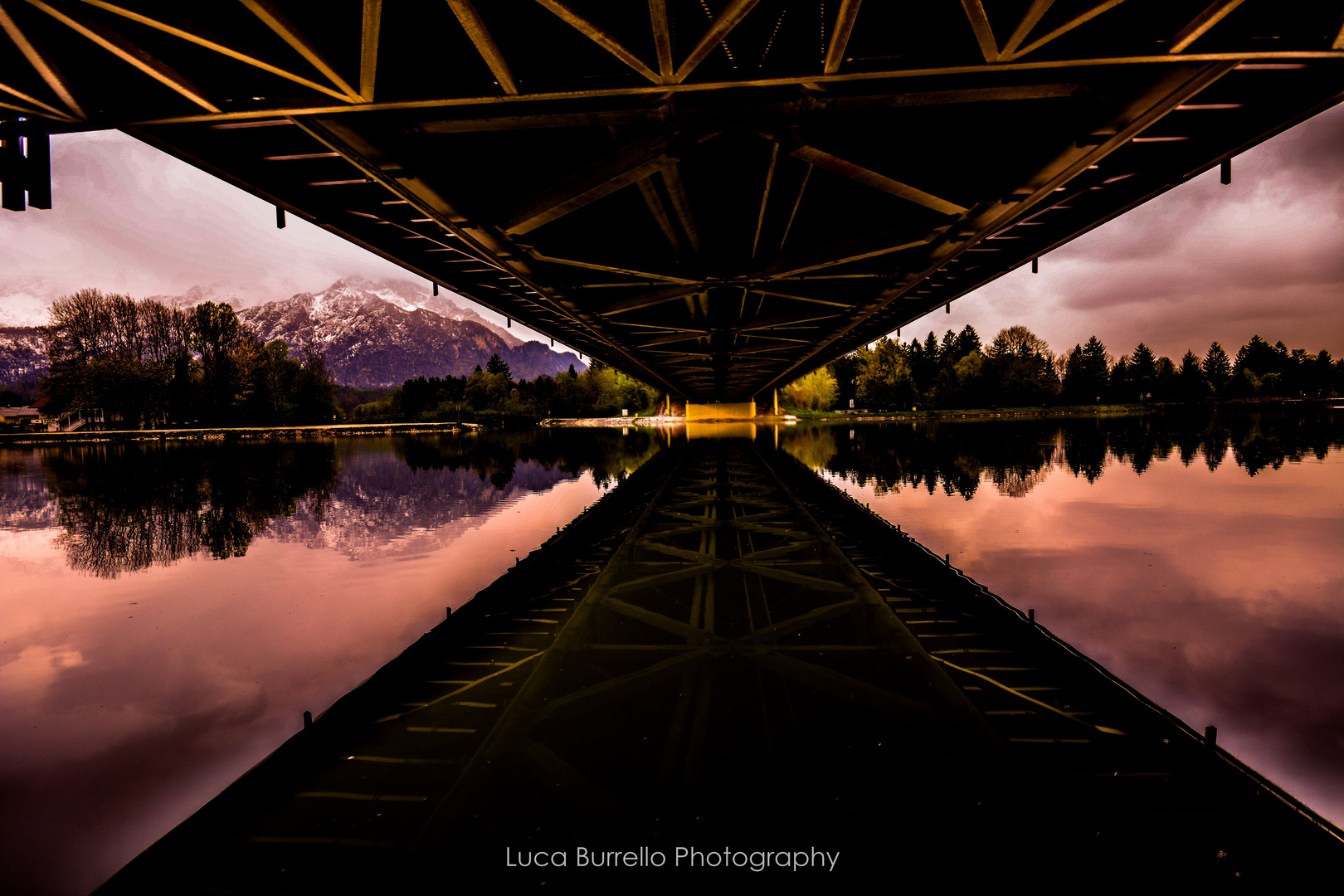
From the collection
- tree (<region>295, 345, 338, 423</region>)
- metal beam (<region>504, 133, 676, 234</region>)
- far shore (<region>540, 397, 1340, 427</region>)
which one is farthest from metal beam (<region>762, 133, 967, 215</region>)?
tree (<region>295, 345, 338, 423</region>)

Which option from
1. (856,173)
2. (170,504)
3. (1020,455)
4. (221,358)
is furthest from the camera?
(221,358)

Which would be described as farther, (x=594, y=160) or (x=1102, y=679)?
(x=594, y=160)

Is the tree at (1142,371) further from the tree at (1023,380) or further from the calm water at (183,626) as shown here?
the calm water at (183,626)

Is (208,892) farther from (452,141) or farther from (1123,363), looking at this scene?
(1123,363)

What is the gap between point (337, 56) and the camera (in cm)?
538

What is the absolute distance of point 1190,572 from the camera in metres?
8.09

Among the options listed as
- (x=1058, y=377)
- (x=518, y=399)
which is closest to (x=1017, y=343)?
(x=1058, y=377)

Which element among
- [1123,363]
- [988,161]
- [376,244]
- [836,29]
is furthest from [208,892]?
[1123,363]

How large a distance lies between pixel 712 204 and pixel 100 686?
10.3 metres

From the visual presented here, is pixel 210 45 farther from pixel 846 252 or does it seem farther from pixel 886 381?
pixel 886 381

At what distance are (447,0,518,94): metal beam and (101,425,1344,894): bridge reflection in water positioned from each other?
17.0ft

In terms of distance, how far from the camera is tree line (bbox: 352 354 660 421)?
4695 inches

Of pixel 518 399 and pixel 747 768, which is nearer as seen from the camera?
pixel 747 768

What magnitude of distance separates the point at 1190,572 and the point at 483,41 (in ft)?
34.5
